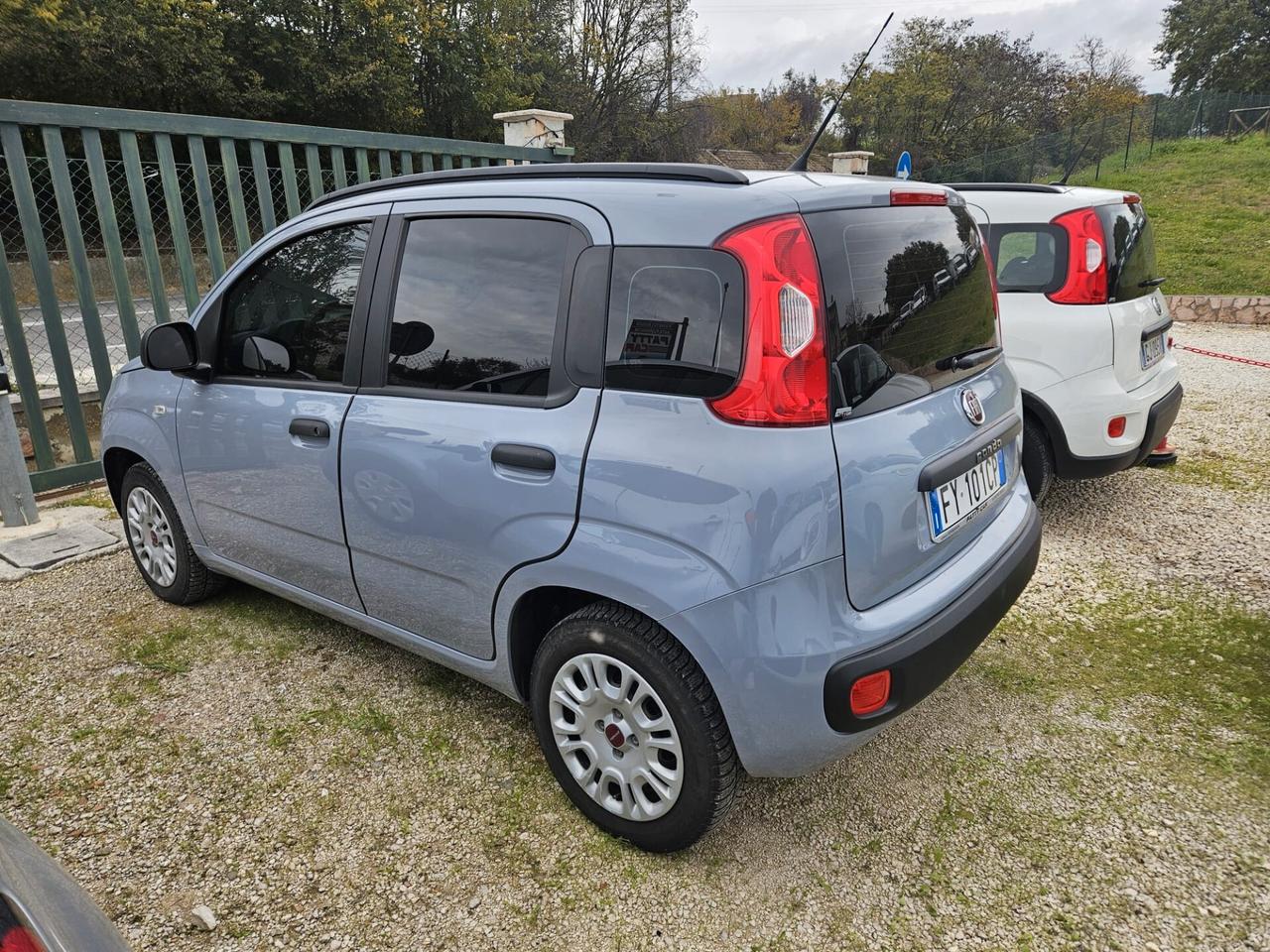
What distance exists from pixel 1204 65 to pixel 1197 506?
52.0 metres

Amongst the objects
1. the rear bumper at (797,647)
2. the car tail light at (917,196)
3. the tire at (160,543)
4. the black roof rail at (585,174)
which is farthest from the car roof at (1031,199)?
the tire at (160,543)

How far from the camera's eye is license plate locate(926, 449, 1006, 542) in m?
2.02

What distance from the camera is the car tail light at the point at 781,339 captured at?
1.75m

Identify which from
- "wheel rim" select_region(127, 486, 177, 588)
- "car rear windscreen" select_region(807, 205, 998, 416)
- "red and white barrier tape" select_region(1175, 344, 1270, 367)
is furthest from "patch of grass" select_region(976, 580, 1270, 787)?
"red and white barrier tape" select_region(1175, 344, 1270, 367)

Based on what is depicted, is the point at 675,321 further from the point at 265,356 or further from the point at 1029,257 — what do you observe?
the point at 1029,257

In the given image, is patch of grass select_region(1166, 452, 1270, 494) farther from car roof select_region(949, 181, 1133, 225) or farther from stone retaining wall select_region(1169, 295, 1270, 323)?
stone retaining wall select_region(1169, 295, 1270, 323)

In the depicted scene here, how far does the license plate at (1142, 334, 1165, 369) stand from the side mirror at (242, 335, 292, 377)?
399cm

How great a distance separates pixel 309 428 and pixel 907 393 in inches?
74.1

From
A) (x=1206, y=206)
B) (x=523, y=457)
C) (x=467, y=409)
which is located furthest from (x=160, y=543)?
(x=1206, y=206)

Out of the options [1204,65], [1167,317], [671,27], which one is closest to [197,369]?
[1167,317]

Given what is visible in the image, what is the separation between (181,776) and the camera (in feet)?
8.26

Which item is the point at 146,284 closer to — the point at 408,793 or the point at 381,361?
Result: the point at 381,361

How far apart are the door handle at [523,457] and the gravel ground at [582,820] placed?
1.06 m

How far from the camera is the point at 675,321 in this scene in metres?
1.87
